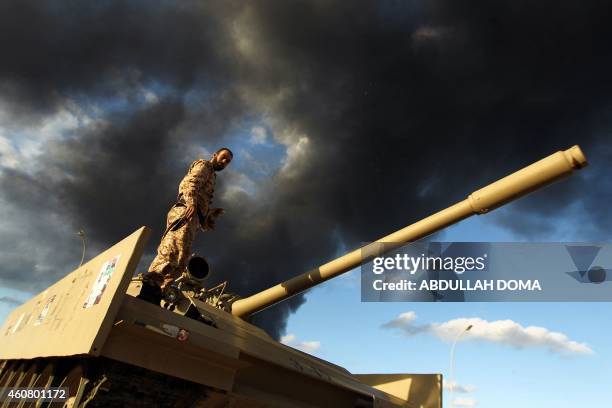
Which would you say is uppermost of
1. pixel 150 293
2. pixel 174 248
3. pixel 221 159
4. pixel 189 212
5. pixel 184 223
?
pixel 221 159

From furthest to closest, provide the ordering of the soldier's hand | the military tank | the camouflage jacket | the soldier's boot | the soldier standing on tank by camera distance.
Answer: the camouflage jacket → the soldier's hand → the soldier standing on tank → the soldier's boot → the military tank

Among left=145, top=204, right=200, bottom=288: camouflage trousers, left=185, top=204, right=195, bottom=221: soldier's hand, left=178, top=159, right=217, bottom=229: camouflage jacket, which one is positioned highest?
left=178, top=159, right=217, bottom=229: camouflage jacket

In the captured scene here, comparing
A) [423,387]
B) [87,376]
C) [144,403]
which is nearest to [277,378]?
[144,403]

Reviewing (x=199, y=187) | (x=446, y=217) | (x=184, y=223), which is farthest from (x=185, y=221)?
(x=446, y=217)

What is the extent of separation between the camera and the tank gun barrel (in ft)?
20.9

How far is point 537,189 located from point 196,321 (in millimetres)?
5350

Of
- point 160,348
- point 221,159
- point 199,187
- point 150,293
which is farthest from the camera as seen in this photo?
point 221,159

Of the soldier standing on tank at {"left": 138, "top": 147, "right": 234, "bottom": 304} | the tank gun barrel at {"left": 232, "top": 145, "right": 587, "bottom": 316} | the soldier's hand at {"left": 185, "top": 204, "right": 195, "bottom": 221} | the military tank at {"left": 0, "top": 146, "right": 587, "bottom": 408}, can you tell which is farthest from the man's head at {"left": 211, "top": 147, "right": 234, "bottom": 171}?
the tank gun barrel at {"left": 232, "top": 145, "right": 587, "bottom": 316}

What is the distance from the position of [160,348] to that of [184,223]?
9.28 ft

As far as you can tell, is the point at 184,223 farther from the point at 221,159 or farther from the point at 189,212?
the point at 221,159

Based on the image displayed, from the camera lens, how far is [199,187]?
28.5 ft

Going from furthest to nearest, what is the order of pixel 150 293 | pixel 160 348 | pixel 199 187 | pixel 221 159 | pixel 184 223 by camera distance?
pixel 221 159
pixel 199 187
pixel 184 223
pixel 150 293
pixel 160 348

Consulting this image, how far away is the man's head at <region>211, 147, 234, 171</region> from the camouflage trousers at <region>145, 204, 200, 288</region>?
4.01ft

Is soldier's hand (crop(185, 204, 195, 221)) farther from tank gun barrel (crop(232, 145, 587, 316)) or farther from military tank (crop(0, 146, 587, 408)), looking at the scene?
tank gun barrel (crop(232, 145, 587, 316))
